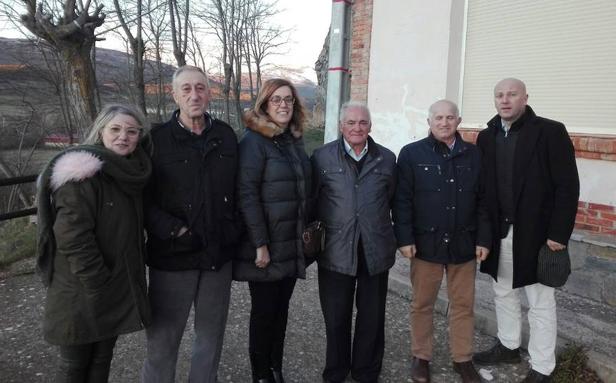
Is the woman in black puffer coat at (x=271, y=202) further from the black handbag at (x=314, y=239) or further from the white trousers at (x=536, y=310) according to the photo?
the white trousers at (x=536, y=310)

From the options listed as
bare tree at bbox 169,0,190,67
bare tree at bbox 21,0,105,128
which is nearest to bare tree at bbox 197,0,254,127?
bare tree at bbox 169,0,190,67

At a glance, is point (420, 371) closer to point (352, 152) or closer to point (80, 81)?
point (352, 152)

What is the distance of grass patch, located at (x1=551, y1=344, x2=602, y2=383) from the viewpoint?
2.90 meters

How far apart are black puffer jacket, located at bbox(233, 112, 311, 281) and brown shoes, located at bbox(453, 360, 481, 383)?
1.36 m

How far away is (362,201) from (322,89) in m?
19.1

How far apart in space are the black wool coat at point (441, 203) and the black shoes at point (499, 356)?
861mm

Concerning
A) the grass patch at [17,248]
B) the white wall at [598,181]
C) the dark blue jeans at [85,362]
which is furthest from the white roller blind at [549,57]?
the grass patch at [17,248]

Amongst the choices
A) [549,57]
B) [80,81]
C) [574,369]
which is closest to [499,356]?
[574,369]

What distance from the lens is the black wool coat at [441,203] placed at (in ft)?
9.21

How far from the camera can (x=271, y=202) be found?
2.52 metres

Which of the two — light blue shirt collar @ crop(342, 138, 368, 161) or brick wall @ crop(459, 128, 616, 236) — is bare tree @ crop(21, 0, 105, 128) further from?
brick wall @ crop(459, 128, 616, 236)

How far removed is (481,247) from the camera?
2883 mm

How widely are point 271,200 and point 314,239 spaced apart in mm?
377

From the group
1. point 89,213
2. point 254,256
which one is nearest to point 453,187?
point 254,256
